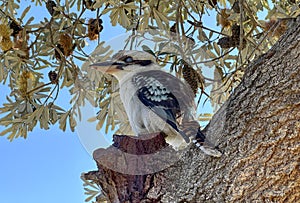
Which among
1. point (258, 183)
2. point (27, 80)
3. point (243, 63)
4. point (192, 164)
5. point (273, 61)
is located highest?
point (27, 80)

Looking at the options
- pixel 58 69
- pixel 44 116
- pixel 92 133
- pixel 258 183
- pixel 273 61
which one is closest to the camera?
pixel 258 183

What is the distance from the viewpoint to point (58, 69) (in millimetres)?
2525

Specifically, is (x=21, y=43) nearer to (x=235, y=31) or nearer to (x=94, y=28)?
(x=94, y=28)

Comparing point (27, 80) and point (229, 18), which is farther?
point (27, 80)

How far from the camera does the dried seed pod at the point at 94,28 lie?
245 cm

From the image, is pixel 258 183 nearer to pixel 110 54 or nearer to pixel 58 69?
pixel 110 54

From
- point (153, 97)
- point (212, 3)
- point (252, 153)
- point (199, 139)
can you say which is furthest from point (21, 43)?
point (252, 153)

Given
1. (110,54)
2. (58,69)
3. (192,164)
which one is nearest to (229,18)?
(110,54)

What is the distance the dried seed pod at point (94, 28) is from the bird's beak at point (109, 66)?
1.46ft

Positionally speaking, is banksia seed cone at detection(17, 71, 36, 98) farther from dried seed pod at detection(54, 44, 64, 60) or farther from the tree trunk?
the tree trunk

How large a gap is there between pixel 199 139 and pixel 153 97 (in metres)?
0.42

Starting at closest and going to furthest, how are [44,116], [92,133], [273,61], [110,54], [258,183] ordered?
[258,183], [273,61], [92,133], [110,54], [44,116]

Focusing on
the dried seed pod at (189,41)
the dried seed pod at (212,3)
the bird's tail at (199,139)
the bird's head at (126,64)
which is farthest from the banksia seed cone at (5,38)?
the bird's tail at (199,139)

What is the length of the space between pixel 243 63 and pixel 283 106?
0.89m
